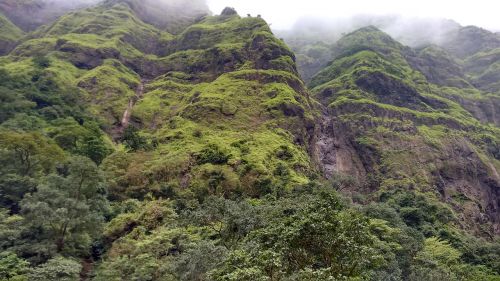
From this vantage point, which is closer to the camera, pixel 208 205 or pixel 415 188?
pixel 208 205

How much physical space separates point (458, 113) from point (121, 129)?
424ft

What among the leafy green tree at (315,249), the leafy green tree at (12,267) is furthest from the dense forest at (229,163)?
the leafy green tree at (12,267)

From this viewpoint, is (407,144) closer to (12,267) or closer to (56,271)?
(56,271)

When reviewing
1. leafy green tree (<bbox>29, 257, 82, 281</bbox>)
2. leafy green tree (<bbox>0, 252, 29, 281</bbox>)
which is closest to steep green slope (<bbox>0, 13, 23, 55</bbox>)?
leafy green tree (<bbox>0, 252, 29, 281</bbox>)

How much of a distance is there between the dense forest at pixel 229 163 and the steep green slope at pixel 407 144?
2.10ft

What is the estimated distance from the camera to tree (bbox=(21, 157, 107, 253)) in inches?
1730

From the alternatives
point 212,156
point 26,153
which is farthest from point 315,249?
point 212,156

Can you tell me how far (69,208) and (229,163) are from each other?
128 feet

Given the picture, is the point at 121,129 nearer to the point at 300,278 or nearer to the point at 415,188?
the point at 415,188

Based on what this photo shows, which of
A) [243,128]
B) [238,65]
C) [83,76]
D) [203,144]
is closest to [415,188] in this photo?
[243,128]

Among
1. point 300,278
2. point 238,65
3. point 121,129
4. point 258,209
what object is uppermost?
point 238,65

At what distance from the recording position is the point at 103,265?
43.2 m

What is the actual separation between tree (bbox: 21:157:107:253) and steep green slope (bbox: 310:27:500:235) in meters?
73.3

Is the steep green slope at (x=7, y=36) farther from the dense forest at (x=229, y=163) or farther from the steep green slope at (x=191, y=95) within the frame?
the steep green slope at (x=191, y=95)
